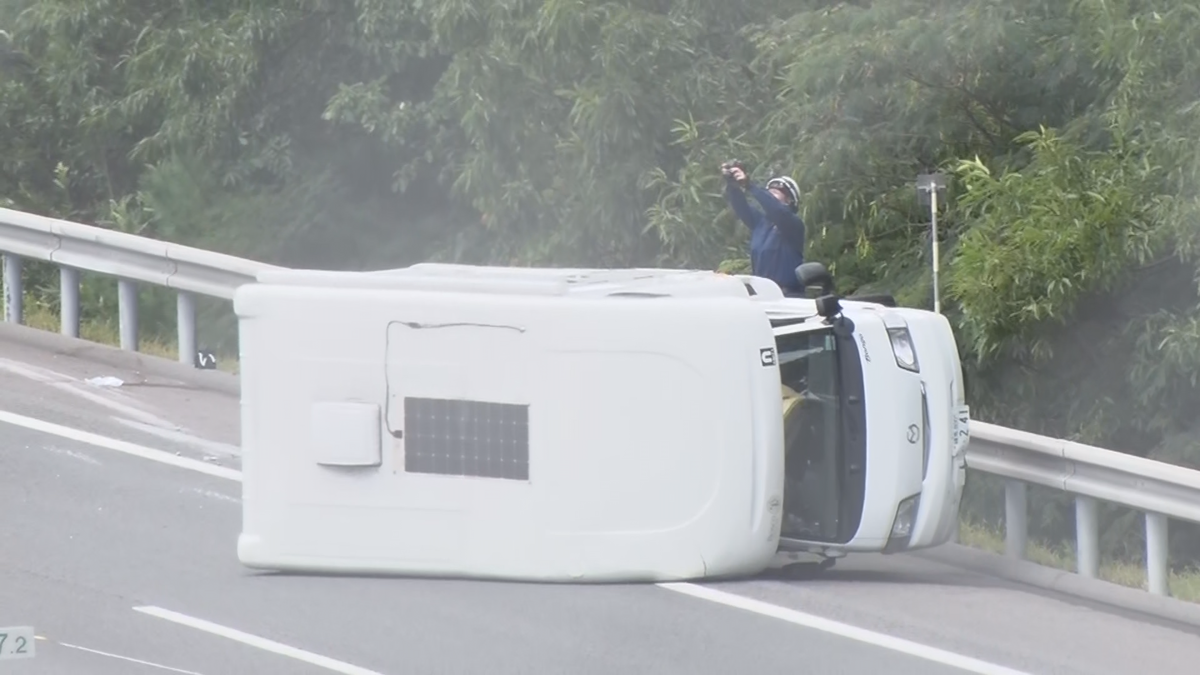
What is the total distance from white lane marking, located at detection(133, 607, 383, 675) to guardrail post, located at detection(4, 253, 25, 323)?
6.22 metres

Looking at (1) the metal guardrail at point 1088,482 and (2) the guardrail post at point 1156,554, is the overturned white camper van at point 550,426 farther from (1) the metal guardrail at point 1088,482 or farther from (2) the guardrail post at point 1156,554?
(2) the guardrail post at point 1156,554

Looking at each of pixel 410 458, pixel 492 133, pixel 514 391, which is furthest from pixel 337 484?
pixel 492 133

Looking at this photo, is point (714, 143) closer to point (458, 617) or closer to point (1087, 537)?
point (1087, 537)

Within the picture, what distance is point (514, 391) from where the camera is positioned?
793 centimetres

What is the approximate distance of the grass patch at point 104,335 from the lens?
13336 millimetres

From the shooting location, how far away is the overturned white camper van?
7859 mm

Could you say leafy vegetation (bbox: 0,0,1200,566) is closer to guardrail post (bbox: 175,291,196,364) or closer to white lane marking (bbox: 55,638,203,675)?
guardrail post (bbox: 175,291,196,364)

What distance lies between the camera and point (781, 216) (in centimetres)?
1057

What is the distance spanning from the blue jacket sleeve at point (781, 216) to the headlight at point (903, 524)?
8.33ft

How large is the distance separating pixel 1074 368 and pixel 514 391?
682cm

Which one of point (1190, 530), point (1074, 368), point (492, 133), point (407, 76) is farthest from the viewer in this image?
point (407, 76)

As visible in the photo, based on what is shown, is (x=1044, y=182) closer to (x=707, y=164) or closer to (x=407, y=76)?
(x=707, y=164)

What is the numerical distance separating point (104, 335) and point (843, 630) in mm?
7779

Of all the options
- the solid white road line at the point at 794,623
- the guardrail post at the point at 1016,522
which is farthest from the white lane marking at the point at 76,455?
the guardrail post at the point at 1016,522
